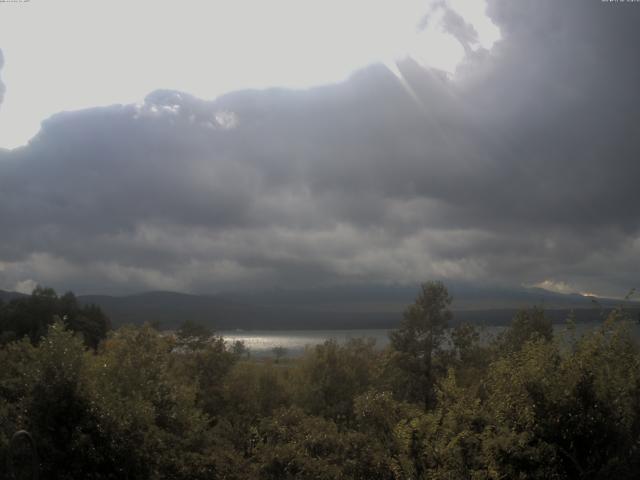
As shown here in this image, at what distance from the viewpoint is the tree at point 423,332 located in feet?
97.0

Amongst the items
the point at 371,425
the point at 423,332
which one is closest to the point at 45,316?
the point at 423,332

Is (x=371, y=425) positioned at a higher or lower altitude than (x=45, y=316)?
lower

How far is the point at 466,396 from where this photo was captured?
47.2 feet

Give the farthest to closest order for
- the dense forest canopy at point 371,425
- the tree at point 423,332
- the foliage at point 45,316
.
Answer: the foliage at point 45,316
the tree at point 423,332
the dense forest canopy at point 371,425

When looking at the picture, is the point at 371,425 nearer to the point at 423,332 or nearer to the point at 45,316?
the point at 423,332

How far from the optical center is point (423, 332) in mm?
30594

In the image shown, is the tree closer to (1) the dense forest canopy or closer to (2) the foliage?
(1) the dense forest canopy

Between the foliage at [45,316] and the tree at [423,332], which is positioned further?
the foliage at [45,316]

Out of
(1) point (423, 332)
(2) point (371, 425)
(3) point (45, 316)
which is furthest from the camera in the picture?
(3) point (45, 316)

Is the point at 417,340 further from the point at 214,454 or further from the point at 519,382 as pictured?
the point at 519,382

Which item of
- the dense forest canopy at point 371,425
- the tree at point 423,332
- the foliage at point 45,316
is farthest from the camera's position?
the foliage at point 45,316

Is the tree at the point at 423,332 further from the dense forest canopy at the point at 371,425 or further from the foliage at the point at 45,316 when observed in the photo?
the foliage at the point at 45,316

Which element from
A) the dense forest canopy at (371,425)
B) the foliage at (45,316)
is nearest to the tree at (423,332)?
the dense forest canopy at (371,425)

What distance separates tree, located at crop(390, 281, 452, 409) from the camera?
97.0ft
